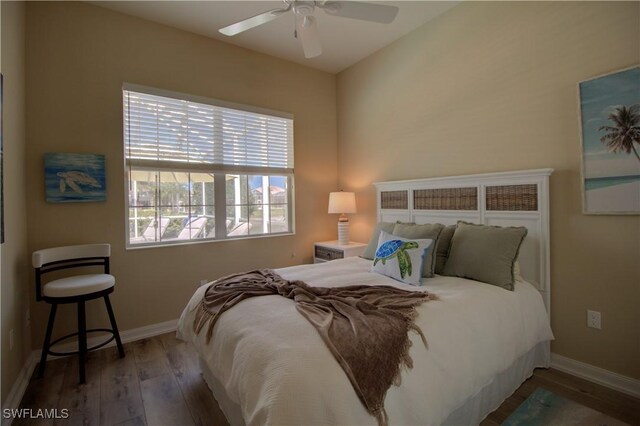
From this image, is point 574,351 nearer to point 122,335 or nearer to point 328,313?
point 328,313

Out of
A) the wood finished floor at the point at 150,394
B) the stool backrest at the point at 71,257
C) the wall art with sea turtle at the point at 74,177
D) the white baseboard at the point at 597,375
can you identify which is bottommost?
the wood finished floor at the point at 150,394

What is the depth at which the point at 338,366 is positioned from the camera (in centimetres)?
119

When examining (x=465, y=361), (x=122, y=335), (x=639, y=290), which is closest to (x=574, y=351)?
(x=639, y=290)

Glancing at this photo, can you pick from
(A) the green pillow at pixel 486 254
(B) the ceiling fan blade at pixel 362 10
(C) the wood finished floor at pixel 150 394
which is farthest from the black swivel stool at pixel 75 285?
(A) the green pillow at pixel 486 254

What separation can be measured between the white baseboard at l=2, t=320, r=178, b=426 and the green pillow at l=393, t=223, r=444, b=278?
241cm

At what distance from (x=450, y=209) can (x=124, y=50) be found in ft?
11.0

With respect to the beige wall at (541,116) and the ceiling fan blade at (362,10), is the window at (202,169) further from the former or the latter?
the ceiling fan blade at (362,10)

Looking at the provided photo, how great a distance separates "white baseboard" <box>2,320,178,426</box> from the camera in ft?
6.17

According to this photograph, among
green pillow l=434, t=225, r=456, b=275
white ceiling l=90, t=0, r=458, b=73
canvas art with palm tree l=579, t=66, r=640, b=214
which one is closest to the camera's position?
canvas art with palm tree l=579, t=66, r=640, b=214

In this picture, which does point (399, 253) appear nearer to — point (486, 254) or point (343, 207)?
point (486, 254)

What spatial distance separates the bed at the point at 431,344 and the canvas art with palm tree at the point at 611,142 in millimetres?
274

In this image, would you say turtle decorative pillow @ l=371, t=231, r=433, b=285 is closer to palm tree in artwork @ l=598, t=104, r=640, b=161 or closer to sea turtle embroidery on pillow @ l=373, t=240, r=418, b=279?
sea turtle embroidery on pillow @ l=373, t=240, r=418, b=279

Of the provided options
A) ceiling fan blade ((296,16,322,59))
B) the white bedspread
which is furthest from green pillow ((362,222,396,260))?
ceiling fan blade ((296,16,322,59))

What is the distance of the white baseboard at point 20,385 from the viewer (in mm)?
1796
